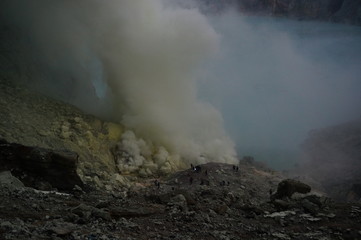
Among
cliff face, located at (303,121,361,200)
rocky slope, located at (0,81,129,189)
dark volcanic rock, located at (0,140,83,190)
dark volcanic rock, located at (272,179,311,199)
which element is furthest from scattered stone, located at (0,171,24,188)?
cliff face, located at (303,121,361,200)

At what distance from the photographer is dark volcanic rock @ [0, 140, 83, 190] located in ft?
51.3

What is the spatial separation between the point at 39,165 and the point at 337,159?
45.5 m

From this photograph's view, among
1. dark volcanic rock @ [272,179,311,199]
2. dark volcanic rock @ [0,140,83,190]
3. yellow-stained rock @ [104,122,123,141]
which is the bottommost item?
dark volcanic rock @ [0,140,83,190]

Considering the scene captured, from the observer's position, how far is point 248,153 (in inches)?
2352

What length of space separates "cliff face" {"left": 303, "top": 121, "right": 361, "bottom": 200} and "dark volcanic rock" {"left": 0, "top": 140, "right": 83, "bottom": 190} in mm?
28029

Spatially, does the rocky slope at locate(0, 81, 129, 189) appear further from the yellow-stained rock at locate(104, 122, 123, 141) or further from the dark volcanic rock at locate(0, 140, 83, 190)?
the dark volcanic rock at locate(0, 140, 83, 190)

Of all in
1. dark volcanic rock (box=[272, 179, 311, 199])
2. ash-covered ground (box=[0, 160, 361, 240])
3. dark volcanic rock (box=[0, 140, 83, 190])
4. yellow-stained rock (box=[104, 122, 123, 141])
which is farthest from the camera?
yellow-stained rock (box=[104, 122, 123, 141])

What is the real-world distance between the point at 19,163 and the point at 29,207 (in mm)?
6602

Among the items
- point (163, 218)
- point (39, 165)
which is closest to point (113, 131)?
point (39, 165)

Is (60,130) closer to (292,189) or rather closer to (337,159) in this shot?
(292,189)

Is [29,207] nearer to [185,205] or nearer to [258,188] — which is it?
[185,205]

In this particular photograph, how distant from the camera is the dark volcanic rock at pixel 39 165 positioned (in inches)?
616

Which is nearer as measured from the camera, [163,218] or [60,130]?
[163,218]

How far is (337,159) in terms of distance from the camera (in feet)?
161
